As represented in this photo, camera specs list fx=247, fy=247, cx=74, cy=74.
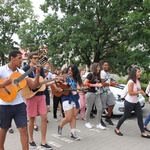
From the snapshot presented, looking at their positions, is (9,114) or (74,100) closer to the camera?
(9,114)

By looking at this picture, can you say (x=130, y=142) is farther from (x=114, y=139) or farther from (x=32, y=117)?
(x=32, y=117)

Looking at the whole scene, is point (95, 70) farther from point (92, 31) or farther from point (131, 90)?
point (92, 31)

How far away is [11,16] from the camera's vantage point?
30.2 metres

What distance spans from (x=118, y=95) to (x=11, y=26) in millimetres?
25175

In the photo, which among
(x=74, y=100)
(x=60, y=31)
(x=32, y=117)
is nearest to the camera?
(x=32, y=117)

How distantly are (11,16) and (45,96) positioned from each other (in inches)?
1057

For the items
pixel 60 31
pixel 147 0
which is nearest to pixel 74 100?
pixel 147 0

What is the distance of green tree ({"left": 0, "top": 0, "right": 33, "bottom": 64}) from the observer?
29969mm

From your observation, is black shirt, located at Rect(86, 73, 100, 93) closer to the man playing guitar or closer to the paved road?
the paved road

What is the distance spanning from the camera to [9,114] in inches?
147

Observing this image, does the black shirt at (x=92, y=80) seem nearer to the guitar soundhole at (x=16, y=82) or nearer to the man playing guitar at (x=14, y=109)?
the man playing guitar at (x=14, y=109)

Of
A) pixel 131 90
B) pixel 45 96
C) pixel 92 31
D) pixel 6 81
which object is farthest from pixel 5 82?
pixel 92 31

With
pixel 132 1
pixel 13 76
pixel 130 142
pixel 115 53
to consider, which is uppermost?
pixel 132 1

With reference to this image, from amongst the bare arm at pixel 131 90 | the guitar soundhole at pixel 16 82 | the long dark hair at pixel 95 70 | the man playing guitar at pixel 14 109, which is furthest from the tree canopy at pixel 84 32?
the guitar soundhole at pixel 16 82
